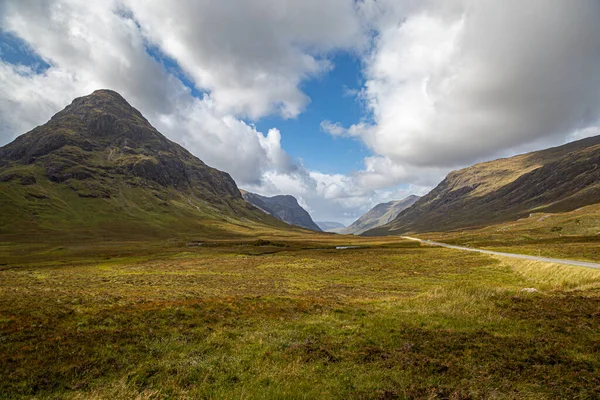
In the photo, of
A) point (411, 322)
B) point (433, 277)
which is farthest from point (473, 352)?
point (433, 277)

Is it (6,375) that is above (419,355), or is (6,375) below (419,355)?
above

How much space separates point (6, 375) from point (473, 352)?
20.7 metres

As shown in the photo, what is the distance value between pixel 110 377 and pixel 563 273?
45.6m

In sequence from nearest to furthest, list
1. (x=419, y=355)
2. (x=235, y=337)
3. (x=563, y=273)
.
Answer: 1. (x=419, y=355)
2. (x=235, y=337)
3. (x=563, y=273)

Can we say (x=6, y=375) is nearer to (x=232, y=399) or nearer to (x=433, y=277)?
(x=232, y=399)

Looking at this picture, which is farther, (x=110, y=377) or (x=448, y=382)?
(x=110, y=377)

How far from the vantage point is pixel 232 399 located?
10.2m

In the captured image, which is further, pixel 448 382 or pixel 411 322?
pixel 411 322

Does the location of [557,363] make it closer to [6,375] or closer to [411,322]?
[411,322]

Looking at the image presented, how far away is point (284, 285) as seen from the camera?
1617 inches

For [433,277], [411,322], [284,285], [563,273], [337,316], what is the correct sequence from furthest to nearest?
[433,277], [284,285], [563,273], [337,316], [411,322]

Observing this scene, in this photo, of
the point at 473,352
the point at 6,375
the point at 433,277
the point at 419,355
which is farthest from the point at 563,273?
the point at 6,375

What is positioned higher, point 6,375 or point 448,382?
point 6,375

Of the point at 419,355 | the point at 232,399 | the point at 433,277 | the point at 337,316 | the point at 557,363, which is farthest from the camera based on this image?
the point at 433,277
